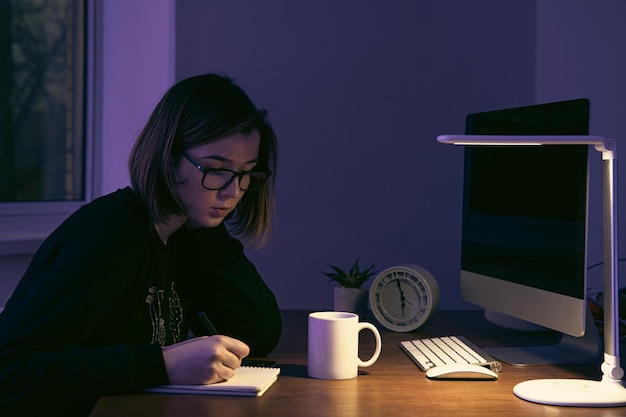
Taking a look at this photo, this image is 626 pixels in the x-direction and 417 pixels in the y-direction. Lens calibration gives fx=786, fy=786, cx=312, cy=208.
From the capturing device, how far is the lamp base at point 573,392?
1.20m

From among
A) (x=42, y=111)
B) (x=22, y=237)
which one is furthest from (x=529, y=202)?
(x=42, y=111)

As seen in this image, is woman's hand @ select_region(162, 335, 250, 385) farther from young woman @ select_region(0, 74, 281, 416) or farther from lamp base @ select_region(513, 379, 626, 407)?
lamp base @ select_region(513, 379, 626, 407)

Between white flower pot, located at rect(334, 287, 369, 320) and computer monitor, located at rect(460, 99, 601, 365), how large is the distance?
0.84ft

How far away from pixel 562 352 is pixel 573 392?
34cm

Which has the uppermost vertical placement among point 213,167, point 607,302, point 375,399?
point 213,167

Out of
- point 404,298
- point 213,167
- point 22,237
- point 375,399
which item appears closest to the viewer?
point 375,399

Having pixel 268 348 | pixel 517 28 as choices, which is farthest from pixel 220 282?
pixel 517 28

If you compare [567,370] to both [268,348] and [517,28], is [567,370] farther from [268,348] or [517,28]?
[517,28]

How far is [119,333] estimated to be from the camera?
1.45 metres

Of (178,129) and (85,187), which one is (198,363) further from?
(85,187)

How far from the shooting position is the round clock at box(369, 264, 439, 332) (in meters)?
1.85

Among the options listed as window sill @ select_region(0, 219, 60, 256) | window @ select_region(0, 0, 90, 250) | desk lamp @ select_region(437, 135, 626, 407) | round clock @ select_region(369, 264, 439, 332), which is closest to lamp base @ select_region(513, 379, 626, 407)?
desk lamp @ select_region(437, 135, 626, 407)

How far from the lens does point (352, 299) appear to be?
1.95 m

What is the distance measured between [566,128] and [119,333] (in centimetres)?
92
